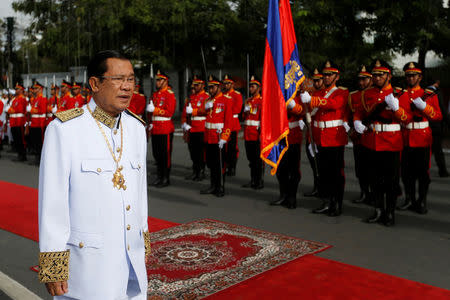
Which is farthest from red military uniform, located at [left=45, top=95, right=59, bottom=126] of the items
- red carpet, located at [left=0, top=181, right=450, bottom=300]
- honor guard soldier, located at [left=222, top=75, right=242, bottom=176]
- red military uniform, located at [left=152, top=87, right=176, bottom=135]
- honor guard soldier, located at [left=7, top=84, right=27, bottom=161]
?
red carpet, located at [left=0, top=181, right=450, bottom=300]

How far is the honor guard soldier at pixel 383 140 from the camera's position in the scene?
6.02 meters

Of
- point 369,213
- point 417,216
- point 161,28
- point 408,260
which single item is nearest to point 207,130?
point 369,213

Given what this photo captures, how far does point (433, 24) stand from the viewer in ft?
45.3

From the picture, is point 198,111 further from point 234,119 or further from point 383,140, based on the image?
point 383,140

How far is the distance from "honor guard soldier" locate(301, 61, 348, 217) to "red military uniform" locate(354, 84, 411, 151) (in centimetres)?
40

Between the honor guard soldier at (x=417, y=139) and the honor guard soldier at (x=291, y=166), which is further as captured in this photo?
the honor guard soldier at (x=291, y=166)

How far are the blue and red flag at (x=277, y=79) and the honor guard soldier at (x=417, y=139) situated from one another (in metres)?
1.91

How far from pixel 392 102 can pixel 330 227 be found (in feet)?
5.38

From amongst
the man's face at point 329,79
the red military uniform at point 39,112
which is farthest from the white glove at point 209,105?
the red military uniform at point 39,112

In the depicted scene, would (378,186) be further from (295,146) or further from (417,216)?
(295,146)

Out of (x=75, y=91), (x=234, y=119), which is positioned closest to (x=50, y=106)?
(x=75, y=91)

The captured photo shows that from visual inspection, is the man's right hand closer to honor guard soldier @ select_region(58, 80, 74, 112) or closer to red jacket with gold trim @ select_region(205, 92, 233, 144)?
red jacket with gold trim @ select_region(205, 92, 233, 144)

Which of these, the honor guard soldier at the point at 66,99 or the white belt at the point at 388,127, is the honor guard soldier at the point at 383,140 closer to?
the white belt at the point at 388,127

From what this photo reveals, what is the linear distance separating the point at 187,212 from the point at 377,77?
3.11 metres
